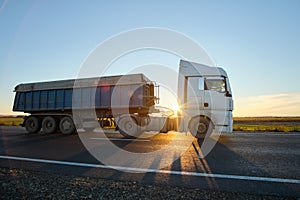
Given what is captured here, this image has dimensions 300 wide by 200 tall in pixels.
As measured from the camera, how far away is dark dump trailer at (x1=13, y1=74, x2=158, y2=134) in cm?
1109

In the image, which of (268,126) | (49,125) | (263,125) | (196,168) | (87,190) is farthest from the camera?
(263,125)

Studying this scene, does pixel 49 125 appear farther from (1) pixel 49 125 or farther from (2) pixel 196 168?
(2) pixel 196 168

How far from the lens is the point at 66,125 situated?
12438 mm

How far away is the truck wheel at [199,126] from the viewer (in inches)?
376

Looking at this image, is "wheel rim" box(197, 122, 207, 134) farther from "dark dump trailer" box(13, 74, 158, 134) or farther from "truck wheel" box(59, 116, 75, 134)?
"truck wheel" box(59, 116, 75, 134)

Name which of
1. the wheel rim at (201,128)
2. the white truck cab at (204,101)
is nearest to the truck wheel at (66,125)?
the white truck cab at (204,101)

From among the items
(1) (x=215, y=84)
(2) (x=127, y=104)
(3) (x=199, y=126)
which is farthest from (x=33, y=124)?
(1) (x=215, y=84)

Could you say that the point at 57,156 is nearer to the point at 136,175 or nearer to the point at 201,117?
the point at 136,175

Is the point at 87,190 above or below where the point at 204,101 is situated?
below

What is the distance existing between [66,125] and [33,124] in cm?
252

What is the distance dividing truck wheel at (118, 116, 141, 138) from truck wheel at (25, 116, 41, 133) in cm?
600

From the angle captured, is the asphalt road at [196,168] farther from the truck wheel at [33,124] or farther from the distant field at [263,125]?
the distant field at [263,125]

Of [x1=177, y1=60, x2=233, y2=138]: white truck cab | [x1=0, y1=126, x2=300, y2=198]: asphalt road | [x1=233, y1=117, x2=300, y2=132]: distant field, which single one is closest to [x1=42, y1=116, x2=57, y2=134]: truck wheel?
[x1=0, y1=126, x2=300, y2=198]: asphalt road

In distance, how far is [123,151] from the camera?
7051 mm
